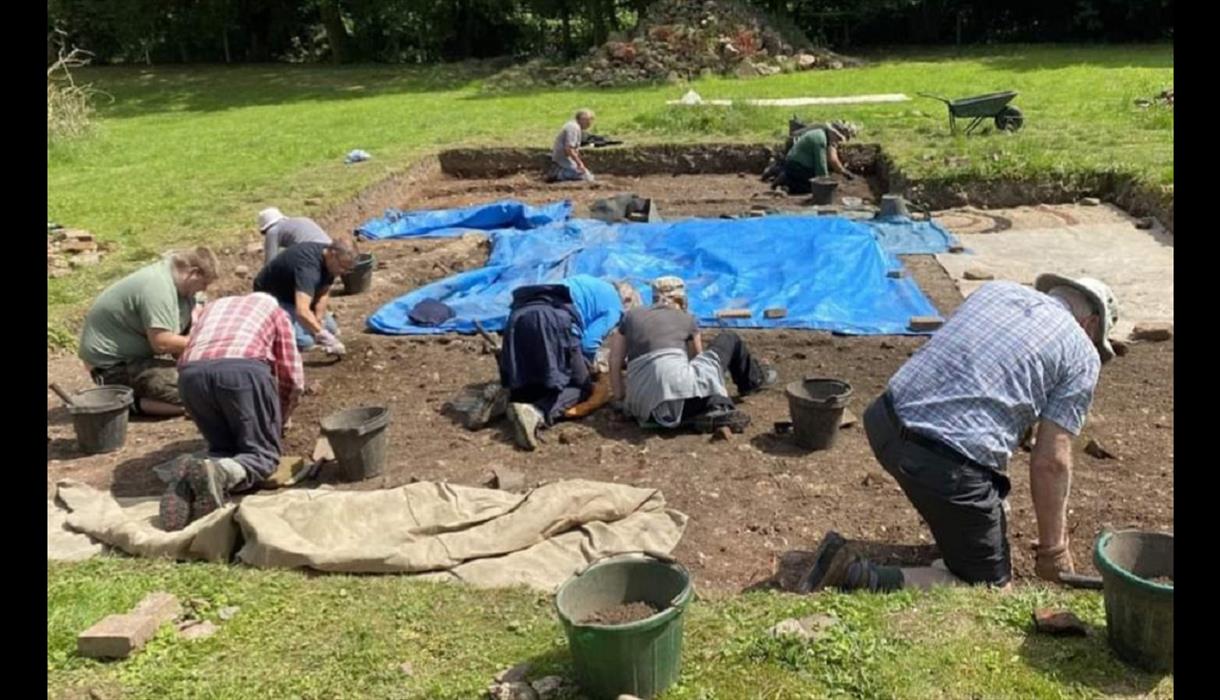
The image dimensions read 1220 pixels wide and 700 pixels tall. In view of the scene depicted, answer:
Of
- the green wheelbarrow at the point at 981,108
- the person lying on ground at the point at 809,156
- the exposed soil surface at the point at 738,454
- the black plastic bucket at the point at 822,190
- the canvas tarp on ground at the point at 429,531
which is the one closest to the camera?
the canvas tarp on ground at the point at 429,531

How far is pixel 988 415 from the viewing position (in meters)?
4.31

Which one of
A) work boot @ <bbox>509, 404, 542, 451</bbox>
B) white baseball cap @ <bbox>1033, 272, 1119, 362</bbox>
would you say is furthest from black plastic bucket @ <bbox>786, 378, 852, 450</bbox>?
white baseball cap @ <bbox>1033, 272, 1119, 362</bbox>

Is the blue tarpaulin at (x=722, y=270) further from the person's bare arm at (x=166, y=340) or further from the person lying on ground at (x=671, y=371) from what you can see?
the person's bare arm at (x=166, y=340)

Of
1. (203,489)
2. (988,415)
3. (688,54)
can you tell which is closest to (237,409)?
(203,489)

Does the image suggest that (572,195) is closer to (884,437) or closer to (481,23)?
(884,437)

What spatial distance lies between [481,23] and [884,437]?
33748 millimetres

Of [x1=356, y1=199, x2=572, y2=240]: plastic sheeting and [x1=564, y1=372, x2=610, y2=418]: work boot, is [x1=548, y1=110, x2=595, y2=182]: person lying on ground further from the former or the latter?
[x1=564, y1=372, x2=610, y2=418]: work boot

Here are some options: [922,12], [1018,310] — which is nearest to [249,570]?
[1018,310]

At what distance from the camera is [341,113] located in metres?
23.0

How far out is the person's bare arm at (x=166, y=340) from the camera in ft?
22.8

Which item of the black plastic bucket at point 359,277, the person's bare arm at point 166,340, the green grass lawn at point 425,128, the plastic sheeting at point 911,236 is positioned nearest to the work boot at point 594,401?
the person's bare arm at point 166,340

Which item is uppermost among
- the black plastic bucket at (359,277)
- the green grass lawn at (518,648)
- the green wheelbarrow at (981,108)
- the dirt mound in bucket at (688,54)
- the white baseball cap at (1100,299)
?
the dirt mound in bucket at (688,54)

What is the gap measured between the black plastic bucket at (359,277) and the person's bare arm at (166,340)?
337 centimetres

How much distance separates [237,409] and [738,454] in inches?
124
